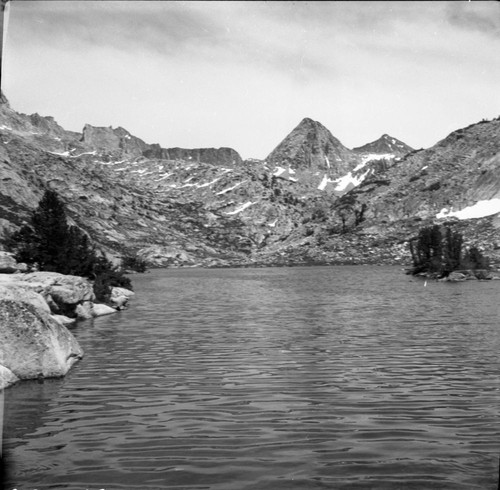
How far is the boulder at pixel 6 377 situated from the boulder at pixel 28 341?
1.94 feet

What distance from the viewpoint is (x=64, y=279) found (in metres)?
47.7

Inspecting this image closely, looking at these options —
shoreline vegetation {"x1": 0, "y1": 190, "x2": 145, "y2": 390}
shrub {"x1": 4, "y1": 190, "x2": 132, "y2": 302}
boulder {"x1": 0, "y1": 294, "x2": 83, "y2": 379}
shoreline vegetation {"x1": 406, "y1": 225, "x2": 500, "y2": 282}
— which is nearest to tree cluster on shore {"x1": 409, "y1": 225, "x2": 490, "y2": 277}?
shoreline vegetation {"x1": 406, "y1": 225, "x2": 500, "y2": 282}

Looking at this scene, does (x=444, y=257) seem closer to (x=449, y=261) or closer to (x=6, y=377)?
(x=449, y=261)

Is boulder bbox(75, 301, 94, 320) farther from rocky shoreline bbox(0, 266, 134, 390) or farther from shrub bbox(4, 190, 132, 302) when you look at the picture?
rocky shoreline bbox(0, 266, 134, 390)

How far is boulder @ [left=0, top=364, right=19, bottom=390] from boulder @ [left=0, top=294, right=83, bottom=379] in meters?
0.59

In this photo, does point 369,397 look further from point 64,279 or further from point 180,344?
point 64,279

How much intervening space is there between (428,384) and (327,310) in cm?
3617

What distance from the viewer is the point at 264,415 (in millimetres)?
18375

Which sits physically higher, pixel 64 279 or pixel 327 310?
pixel 64 279

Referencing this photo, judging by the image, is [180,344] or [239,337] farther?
[239,337]

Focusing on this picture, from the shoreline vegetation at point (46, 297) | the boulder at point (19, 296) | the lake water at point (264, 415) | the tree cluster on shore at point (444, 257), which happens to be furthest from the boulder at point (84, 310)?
the tree cluster on shore at point (444, 257)

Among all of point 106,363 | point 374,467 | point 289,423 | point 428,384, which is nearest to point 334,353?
point 428,384

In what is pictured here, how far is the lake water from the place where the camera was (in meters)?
13.0

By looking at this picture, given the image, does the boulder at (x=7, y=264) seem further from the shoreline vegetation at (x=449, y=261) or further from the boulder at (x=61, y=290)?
the shoreline vegetation at (x=449, y=261)
